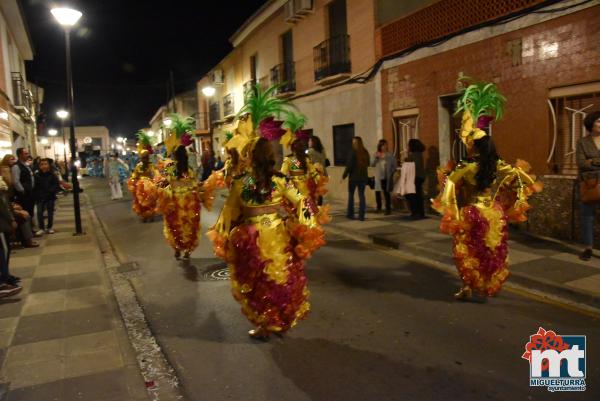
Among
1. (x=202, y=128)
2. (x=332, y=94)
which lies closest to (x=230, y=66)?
(x=202, y=128)

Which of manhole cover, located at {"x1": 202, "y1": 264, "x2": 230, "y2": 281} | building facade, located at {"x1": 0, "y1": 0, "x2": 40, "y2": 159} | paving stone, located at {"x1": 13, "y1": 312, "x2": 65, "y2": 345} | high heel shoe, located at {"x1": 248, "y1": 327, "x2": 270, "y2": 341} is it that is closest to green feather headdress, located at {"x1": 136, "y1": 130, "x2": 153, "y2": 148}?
building facade, located at {"x1": 0, "y1": 0, "x2": 40, "y2": 159}

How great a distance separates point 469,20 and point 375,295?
277 inches

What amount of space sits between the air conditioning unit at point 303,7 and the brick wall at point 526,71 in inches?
250

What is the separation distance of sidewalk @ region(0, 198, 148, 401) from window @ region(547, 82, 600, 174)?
7476 millimetres

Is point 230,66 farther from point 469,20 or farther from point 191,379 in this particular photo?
point 191,379

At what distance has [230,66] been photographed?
28422mm

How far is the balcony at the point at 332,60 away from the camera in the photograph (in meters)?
15.3

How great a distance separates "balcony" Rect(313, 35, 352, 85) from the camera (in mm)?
15273

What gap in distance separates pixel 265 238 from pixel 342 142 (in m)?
12.4

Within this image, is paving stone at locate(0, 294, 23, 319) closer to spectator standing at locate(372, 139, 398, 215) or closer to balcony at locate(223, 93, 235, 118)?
spectator standing at locate(372, 139, 398, 215)

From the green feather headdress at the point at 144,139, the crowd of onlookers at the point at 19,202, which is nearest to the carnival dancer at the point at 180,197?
the crowd of onlookers at the point at 19,202

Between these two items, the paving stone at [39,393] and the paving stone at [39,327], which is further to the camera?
the paving stone at [39,327]

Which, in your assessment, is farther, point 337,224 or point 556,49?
point 337,224

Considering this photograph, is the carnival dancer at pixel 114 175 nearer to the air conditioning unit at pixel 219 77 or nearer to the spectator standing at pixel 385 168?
the air conditioning unit at pixel 219 77
